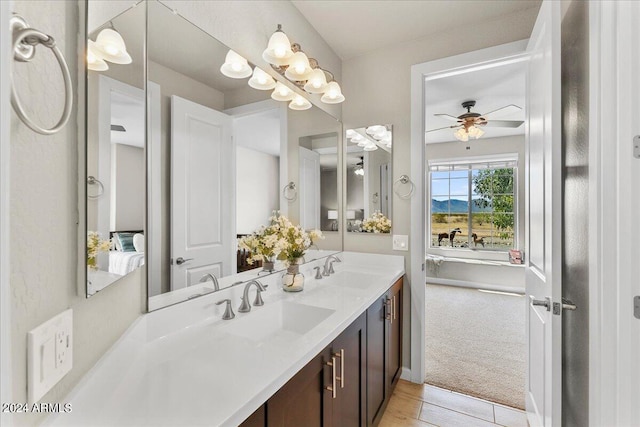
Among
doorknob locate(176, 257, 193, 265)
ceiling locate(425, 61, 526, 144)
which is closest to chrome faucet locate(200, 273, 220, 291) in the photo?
doorknob locate(176, 257, 193, 265)

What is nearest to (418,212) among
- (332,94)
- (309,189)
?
(309,189)

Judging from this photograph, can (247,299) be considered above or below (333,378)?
above

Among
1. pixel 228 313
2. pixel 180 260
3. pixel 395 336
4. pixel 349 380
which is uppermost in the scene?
pixel 180 260

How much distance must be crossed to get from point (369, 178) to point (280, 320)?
4.80 ft

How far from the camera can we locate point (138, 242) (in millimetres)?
1020

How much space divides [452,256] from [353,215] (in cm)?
368

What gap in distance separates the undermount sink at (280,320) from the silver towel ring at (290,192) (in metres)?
0.72

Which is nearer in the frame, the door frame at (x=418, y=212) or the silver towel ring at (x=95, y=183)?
the silver towel ring at (x=95, y=183)

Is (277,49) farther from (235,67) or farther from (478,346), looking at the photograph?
(478,346)

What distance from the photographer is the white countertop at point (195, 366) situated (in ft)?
2.15

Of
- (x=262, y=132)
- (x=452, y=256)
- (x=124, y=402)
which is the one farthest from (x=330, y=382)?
(x=452, y=256)

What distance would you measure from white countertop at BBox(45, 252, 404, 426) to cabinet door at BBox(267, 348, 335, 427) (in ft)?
0.14

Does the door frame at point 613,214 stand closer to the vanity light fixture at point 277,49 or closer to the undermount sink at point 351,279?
the undermount sink at point 351,279

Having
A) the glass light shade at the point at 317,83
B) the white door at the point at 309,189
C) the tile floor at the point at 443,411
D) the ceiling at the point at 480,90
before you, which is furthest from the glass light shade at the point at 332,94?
the tile floor at the point at 443,411
